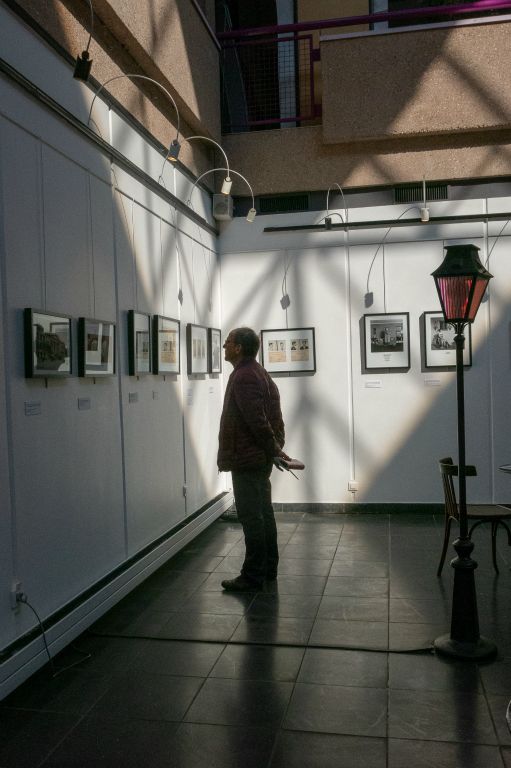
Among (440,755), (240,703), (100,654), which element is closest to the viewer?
(440,755)

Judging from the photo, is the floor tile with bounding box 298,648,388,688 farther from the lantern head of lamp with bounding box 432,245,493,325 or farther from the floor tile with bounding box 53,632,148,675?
the lantern head of lamp with bounding box 432,245,493,325

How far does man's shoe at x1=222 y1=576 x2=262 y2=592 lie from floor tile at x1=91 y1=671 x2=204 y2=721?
1435 mm

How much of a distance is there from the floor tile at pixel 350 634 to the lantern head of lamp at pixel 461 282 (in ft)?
6.37

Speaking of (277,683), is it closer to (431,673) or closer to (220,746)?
(220,746)

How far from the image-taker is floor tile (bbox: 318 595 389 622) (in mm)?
4441

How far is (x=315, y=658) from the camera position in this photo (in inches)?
150

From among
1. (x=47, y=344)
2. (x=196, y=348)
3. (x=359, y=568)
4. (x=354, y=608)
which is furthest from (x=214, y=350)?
(x=47, y=344)

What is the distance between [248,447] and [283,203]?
13.2 feet

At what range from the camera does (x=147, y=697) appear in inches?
132

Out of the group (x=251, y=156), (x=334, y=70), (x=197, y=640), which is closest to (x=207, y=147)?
(x=251, y=156)

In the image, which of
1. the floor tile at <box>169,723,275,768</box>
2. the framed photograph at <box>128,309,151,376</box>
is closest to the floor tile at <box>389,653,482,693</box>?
the floor tile at <box>169,723,275,768</box>

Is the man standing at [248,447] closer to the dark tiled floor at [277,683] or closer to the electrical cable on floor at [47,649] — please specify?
the dark tiled floor at [277,683]

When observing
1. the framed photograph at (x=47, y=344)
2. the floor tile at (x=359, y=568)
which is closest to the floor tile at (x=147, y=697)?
the framed photograph at (x=47, y=344)

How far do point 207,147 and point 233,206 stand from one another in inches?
29.8
